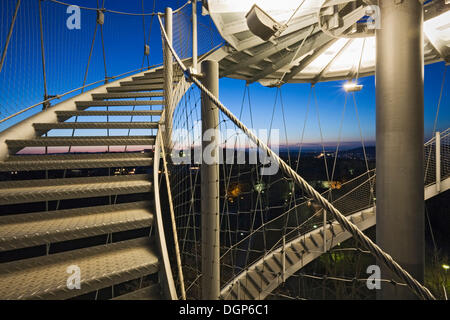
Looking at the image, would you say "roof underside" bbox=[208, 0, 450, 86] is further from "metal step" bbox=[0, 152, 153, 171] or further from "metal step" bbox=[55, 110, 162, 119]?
"metal step" bbox=[0, 152, 153, 171]

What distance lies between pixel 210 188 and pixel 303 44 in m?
2.92

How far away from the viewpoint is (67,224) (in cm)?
105

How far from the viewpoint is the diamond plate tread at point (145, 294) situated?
37.1 inches

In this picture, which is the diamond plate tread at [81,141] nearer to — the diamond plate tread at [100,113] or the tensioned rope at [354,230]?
the diamond plate tread at [100,113]

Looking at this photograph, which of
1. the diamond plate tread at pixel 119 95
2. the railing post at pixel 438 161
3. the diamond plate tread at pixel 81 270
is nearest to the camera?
the diamond plate tread at pixel 81 270

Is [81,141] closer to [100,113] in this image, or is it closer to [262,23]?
[100,113]

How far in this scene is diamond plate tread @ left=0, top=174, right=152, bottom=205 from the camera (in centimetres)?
110

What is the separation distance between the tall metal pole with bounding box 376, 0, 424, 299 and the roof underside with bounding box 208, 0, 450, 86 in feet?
1.05

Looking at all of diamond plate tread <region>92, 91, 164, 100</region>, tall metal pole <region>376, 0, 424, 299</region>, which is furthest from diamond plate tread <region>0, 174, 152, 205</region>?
tall metal pole <region>376, 0, 424, 299</region>

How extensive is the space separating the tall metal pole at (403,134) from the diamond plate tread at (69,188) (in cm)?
149

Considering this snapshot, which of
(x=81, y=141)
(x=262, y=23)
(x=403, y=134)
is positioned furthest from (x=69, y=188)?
(x=403, y=134)

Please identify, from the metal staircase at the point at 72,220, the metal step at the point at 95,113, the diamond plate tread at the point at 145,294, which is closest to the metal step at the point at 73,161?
the metal staircase at the point at 72,220

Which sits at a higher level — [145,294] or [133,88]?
[133,88]

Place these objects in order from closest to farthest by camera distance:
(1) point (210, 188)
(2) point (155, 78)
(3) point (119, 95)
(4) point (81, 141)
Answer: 1. (1) point (210, 188)
2. (4) point (81, 141)
3. (3) point (119, 95)
4. (2) point (155, 78)
